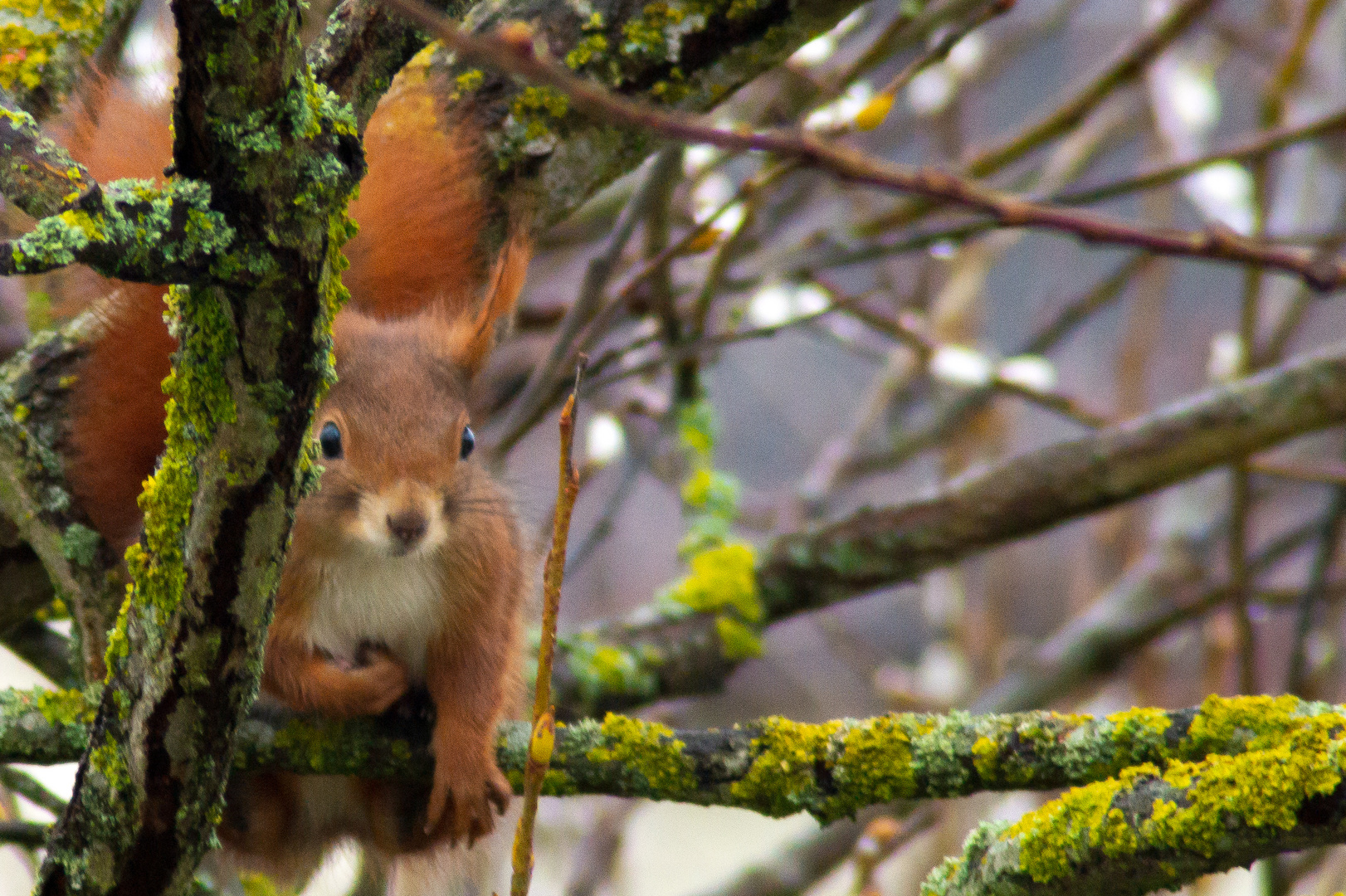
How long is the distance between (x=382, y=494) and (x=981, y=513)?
1.15 metres

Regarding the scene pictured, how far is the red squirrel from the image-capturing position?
1.60m

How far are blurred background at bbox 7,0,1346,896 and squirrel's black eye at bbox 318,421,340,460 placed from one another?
372 mm

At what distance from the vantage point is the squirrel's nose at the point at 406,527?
1.57 m

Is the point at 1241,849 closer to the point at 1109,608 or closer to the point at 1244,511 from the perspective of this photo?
the point at 1244,511

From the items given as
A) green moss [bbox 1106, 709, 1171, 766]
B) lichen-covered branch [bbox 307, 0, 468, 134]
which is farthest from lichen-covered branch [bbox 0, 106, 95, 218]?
green moss [bbox 1106, 709, 1171, 766]

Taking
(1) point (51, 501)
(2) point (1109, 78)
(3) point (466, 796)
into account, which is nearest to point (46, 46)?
(1) point (51, 501)

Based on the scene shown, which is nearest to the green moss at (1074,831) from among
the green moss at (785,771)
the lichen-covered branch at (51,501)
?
the green moss at (785,771)

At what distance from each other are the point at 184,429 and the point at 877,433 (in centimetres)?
421

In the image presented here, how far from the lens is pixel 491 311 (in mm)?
1765

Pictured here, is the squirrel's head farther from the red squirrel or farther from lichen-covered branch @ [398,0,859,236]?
lichen-covered branch @ [398,0,859,236]

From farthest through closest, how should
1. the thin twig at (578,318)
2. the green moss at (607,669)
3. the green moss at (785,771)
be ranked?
the green moss at (607,669), the thin twig at (578,318), the green moss at (785,771)

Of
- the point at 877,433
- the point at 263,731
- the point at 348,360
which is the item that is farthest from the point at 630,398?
the point at 877,433

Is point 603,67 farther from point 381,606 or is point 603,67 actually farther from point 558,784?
point 558,784

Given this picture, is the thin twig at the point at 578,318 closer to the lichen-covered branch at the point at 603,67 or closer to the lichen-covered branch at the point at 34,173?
the lichen-covered branch at the point at 603,67
